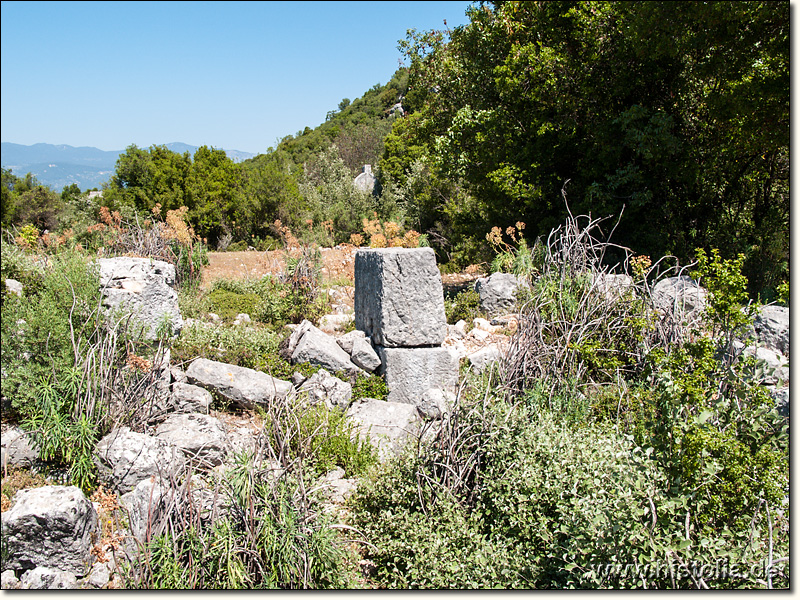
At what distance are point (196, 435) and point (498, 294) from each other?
4664mm

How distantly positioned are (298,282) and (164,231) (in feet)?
8.09

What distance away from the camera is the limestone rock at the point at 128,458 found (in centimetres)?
370

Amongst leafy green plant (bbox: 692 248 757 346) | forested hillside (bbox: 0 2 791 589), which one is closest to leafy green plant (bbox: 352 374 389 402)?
forested hillside (bbox: 0 2 791 589)

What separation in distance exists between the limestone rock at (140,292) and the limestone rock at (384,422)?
1983mm

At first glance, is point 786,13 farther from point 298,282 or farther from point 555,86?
point 298,282

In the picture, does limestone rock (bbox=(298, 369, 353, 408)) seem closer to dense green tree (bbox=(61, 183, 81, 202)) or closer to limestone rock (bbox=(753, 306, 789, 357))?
limestone rock (bbox=(753, 306, 789, 357))

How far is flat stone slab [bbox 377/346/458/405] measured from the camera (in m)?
5.40

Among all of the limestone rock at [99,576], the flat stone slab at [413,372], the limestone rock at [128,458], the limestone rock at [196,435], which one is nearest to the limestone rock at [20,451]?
the limestone rock at [128,458]

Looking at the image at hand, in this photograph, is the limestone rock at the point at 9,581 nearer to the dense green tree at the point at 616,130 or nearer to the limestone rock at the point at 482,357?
the limestone rock at the point at 482,357

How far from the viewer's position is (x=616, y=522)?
2.53m

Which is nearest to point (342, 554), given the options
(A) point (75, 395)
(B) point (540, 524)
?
(B) point (540, 524)

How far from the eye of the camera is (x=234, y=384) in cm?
511

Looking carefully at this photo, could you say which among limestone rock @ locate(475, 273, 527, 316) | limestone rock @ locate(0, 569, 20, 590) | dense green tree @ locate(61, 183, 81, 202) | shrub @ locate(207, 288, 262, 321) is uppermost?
dense green tree @ locate(61, 183, 81, 202)

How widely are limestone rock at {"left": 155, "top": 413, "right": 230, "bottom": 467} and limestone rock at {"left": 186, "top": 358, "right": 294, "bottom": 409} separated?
0.63 m
